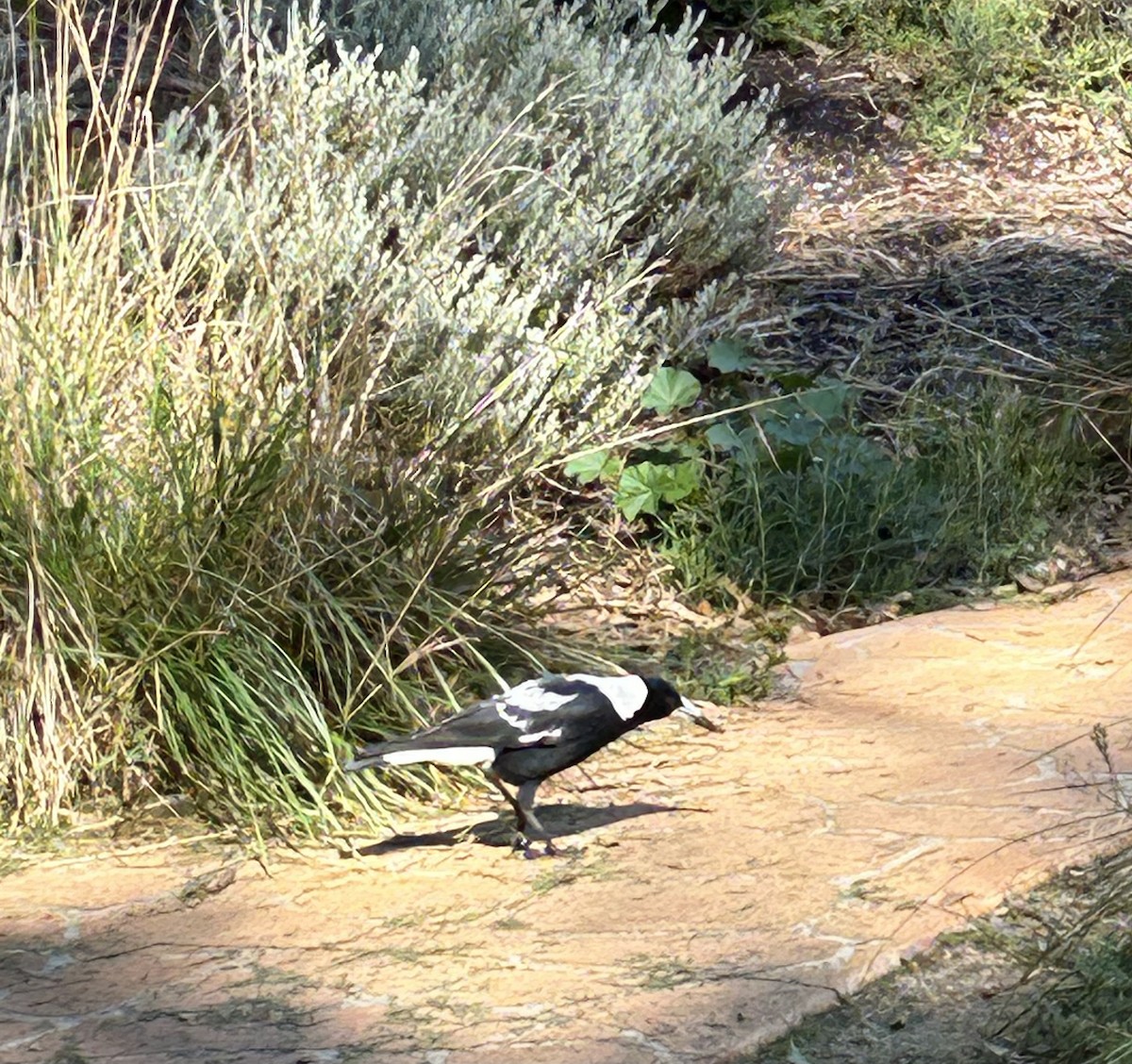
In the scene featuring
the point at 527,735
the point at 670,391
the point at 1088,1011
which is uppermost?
the point at 1088,1011

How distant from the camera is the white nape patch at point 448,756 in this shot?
3.56 metres

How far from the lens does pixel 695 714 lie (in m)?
3.90

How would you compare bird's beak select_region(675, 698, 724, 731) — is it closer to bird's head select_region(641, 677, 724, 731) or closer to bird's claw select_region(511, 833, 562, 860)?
bird's head select_region(641, 677, 724, 731)

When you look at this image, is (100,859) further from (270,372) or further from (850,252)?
(850,252)

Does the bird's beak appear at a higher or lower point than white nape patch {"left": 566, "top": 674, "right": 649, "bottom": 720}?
lower

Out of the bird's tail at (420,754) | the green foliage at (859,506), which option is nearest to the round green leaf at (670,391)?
the green foliage at (859,506)

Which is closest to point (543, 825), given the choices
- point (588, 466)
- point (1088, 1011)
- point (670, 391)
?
point (1088, 1011)

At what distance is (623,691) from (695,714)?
0.31 metres

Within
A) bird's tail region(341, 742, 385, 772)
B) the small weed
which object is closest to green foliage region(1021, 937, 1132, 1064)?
the small weed

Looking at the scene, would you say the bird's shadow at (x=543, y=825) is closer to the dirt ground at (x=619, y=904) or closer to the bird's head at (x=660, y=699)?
the dirt ground at (x=619, y=904)

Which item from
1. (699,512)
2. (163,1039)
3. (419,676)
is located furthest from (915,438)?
(163,1039)

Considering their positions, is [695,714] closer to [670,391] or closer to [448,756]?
[448,756]

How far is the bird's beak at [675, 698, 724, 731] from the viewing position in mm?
3814

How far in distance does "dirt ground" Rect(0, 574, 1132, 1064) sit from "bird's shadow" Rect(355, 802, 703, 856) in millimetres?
12
